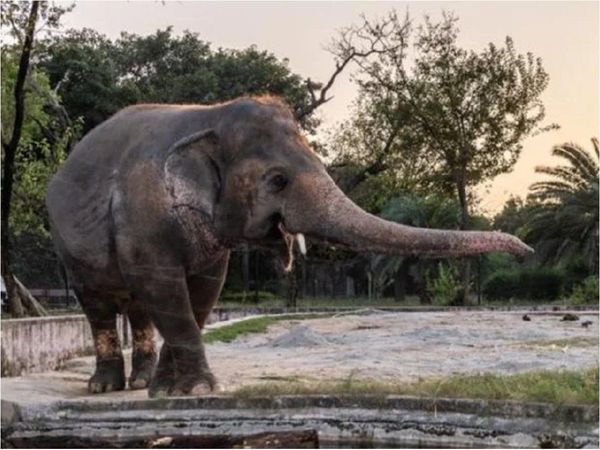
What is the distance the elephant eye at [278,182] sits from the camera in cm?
788

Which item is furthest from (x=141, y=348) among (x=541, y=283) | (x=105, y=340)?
(x=541, y=283)

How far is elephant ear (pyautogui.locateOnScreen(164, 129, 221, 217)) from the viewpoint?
8.22 metres

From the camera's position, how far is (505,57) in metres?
37.8

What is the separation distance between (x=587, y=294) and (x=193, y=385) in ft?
91.2

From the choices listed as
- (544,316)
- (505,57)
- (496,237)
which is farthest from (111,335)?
(505,57)

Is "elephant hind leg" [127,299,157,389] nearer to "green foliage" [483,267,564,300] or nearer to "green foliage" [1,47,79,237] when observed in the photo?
"green foliage" [1,47,79,237]

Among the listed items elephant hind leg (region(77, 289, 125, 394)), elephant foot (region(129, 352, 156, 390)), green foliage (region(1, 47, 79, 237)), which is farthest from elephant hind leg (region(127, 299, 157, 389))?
green foliage (region(1, 47, 79, 237))

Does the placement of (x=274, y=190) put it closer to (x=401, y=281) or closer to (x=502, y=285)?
(x=502, y=285)

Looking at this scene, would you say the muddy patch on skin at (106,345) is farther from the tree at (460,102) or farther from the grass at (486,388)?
the tree at (460,102)

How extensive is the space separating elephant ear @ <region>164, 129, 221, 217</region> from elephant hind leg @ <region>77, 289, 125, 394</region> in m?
1.52

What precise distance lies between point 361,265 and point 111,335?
4061cm

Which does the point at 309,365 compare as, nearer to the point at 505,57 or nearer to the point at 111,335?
the point at 111,335

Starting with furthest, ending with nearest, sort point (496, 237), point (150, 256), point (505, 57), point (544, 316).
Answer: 1. point (505, 57)
2. point (544, 316)
3. point (150, 256)
4. point (496, 237)

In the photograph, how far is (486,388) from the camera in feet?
25.0
